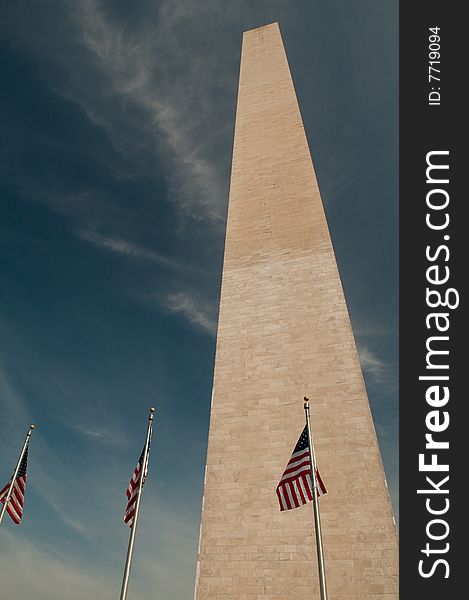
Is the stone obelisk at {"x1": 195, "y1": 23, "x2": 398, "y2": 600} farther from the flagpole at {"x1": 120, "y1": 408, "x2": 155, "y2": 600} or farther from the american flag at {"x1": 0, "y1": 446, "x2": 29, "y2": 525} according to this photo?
the american flag at {"x1": 0, "y1": 446, "x2": 29, "y2": 525}

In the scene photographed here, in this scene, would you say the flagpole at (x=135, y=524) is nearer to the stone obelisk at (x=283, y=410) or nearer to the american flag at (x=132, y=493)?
the american flag at (x=132, y=493)

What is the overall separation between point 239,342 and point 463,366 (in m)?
6.83

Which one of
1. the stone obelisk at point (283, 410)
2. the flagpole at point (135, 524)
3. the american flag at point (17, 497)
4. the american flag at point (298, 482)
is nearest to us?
the flagpole at point (135, 524)

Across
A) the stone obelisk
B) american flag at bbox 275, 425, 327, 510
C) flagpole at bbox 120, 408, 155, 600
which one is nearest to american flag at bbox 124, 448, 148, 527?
flagpole at bbox 120, 408, 155, 600

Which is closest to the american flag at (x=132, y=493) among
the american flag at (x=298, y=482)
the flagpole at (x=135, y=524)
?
the flagpole at (x=135, y=524)

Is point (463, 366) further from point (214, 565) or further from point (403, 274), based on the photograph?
point (214, 565)

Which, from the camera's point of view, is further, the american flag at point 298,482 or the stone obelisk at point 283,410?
the stone obelisk at point 283,410

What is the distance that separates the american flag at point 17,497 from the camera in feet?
35.6

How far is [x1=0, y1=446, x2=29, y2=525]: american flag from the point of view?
1084cm

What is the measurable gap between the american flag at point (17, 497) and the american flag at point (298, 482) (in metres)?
6.27

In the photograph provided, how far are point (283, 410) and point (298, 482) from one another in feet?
14.7

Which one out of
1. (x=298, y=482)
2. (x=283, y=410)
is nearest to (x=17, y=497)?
(x=298, y=482)

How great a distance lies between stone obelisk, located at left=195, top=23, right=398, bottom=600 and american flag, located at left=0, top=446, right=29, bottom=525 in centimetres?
470

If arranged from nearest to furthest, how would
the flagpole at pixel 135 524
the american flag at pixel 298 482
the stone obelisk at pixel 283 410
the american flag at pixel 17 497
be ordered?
1. the flagpole at pixel 135 524
2. the american flag at pixel 298 482
3. the american flag at pixel 17 497
4. the stone obelisk at pixel 283 410
